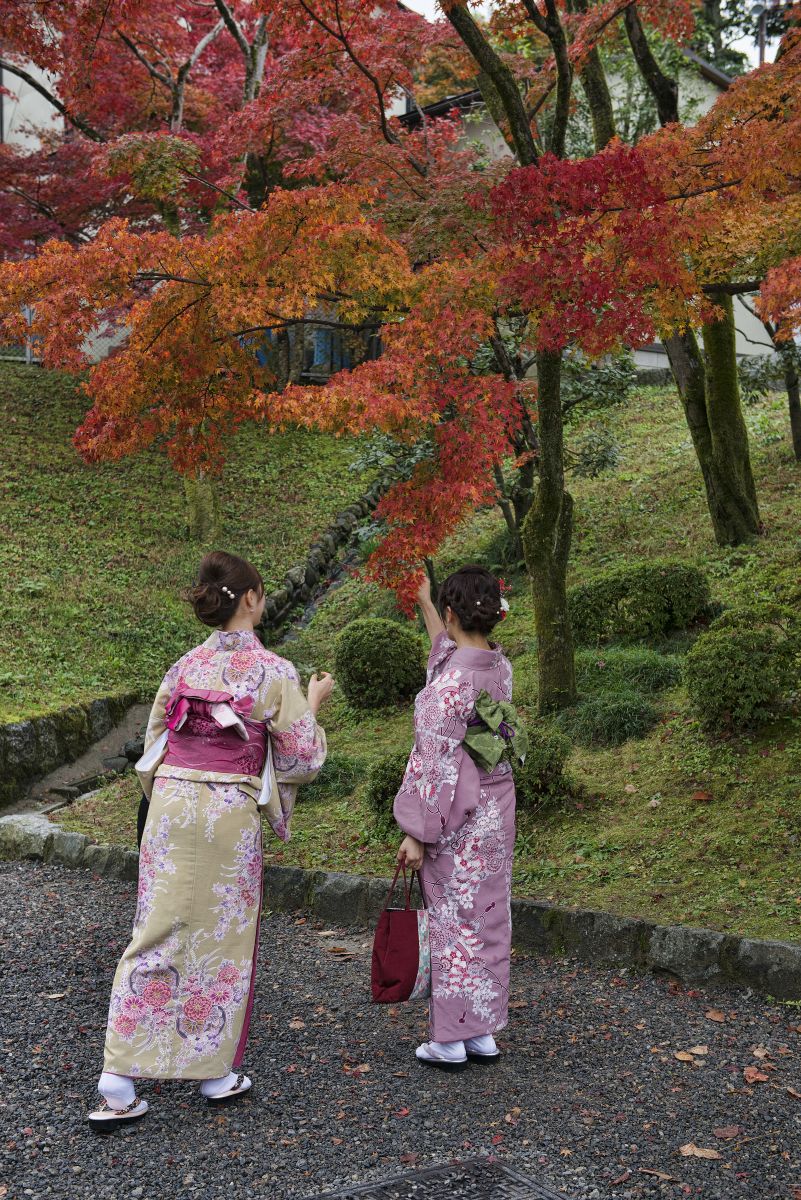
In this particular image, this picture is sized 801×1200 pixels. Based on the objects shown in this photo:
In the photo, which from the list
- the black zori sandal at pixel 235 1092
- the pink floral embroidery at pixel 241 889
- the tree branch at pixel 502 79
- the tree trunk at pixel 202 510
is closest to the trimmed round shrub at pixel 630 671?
the tree branch at pixel 502 79

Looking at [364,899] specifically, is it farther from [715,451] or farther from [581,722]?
[715,451]

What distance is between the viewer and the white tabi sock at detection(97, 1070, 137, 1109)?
11.5 ft

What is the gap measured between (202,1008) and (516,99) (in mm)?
5881

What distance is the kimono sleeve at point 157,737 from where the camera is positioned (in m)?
3.84

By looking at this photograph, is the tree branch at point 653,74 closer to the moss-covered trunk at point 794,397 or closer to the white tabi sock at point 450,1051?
the moss-covered trunk at point 794,397

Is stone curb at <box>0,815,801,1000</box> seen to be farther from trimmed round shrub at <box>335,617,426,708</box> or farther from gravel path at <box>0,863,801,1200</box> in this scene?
trimmed round shrub at <box>335,617,426,708</box>

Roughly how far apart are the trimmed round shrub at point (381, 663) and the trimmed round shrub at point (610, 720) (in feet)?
7.55

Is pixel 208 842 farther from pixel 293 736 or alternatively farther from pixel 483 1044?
pixel 483 1044

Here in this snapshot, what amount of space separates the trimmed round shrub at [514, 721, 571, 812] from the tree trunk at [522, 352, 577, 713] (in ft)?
4.50

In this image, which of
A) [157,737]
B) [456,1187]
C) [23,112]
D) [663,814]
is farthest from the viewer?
[23,112]

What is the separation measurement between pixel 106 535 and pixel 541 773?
31.6 ft

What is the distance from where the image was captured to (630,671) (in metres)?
8.54

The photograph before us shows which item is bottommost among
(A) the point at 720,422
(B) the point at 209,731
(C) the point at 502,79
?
(B) the point at 209,731

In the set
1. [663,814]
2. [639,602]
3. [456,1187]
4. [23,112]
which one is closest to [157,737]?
[456,1187]
